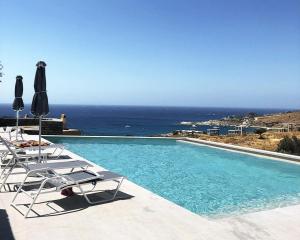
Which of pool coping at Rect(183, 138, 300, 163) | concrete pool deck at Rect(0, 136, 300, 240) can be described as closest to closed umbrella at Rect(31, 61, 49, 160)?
concrete pool deck at Rect(0, 136, 300, 240)

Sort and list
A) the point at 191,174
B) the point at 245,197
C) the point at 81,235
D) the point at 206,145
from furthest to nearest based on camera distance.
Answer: the point at 206,145 → the point at 191,174 → the point at 245,197 → the point at 81,235

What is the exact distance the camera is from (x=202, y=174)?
1067 centimetres

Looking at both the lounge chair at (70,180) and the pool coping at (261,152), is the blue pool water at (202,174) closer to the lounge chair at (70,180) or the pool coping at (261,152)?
the pool coping at (261,152)

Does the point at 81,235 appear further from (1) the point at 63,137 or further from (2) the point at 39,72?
(1) the point at 63,137

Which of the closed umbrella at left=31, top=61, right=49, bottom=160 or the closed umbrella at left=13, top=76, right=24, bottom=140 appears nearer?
the closed umbrella at left=31, top=61, right=49, bottom=160

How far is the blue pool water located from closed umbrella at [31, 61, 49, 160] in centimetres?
295

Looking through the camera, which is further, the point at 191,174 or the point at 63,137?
the point at 63,137

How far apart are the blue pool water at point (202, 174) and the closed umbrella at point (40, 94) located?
2.95m

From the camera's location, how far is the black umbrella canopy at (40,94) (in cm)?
760

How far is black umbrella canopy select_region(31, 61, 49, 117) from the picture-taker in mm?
7602

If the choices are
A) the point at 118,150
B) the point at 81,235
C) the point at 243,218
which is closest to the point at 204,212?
the point at 243,218

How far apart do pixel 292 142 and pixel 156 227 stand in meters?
11.0

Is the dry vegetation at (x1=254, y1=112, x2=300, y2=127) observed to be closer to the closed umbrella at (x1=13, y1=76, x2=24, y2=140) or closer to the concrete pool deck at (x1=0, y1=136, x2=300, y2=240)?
the closed umbrella at (x1=13, y1=76, x2=24, y2=140)

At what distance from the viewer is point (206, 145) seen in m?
16.8
